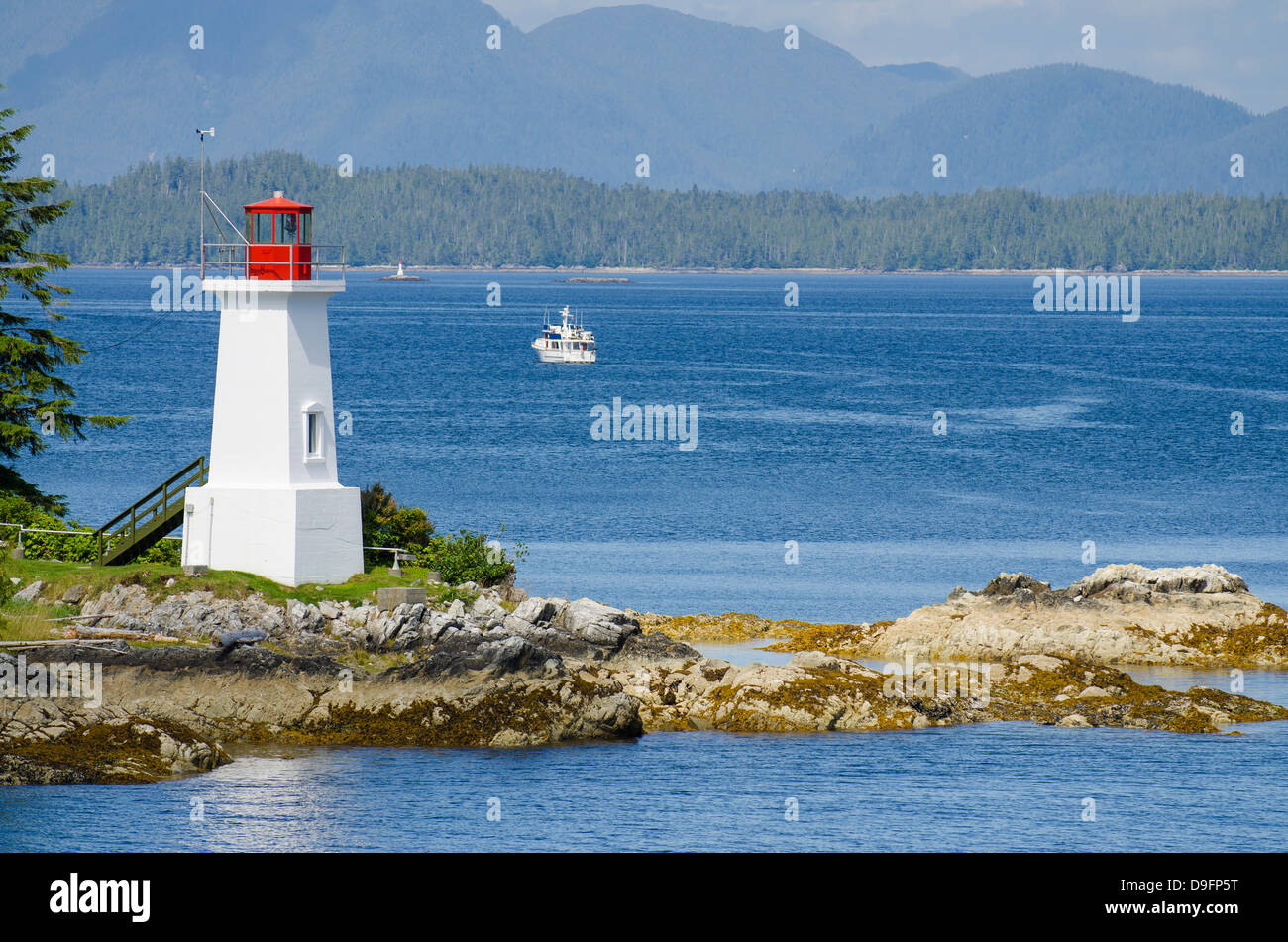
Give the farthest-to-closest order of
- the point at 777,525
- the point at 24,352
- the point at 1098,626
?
the point at 777,525, the point at 1098,626, the point at 24,352

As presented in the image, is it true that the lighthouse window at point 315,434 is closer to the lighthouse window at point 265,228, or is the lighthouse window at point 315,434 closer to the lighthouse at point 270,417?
the lighthouse at point 270,417

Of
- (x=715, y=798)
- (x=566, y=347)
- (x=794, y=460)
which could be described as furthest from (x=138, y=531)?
(x=566, y=347)

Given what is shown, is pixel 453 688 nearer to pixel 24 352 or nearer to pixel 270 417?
pixel 270 417

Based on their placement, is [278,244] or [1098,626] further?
[1098,626]

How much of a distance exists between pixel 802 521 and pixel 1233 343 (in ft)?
338

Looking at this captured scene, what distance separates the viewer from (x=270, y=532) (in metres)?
28.9

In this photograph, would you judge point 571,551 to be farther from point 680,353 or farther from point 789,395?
point 680,353

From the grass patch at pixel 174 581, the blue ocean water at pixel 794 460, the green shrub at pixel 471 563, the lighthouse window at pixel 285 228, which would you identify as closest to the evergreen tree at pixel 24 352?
the grass patch at pixel 174 581

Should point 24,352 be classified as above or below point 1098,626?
above

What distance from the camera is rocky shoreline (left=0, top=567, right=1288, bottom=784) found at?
24.4 meters

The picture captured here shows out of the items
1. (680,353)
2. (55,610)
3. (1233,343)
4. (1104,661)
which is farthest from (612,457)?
(1233,343)

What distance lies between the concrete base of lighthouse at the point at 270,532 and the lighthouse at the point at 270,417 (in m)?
0.02

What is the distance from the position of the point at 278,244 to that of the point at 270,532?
16.8 ft

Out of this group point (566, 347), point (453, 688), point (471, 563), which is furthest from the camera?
point (566, 347)
